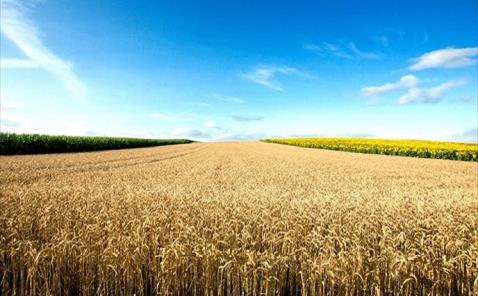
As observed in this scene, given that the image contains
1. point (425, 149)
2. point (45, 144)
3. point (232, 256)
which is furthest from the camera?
point (45, 144)

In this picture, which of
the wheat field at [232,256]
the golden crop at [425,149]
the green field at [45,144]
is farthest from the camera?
the green field at [45,144]

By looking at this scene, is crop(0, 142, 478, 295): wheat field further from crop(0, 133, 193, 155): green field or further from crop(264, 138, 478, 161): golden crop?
crop(0, 133, 193, 155): green field

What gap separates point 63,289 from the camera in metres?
4.96

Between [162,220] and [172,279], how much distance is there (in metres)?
2.60

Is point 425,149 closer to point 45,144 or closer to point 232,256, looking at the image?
point 232,256

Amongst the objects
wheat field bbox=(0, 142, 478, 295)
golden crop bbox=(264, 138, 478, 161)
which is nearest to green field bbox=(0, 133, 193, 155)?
wheat field bbox=(0, 142, 478, 295)

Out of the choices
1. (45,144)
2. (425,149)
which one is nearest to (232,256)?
(425,149)

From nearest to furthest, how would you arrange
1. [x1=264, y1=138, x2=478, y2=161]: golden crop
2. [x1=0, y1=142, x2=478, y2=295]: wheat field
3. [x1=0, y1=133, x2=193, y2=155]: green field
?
[x1=0, y1=142, x2=478, y2=295]: wheat field → [x1=264, y1=138, x2=478, y2=161]: golden crop → [x1=0, y1=133, x2=193, y2=155]: green field

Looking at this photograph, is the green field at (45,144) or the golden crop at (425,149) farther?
the green field at (45,144)

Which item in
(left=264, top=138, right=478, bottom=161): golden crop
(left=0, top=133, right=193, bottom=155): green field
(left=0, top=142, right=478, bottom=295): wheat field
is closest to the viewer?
(left=0, top=142, right=478, bottom=295): wheat field

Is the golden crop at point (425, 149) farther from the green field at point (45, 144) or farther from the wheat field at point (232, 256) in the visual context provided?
the green field at point (45, 144)

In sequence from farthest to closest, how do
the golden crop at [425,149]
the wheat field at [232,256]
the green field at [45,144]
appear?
the green field at [45,144], the golden crop at [425,149], the wheat field at [232,256]

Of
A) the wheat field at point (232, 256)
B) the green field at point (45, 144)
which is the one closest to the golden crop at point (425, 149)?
the wheat field at point (232, 256)

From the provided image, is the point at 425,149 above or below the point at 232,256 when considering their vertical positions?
above
